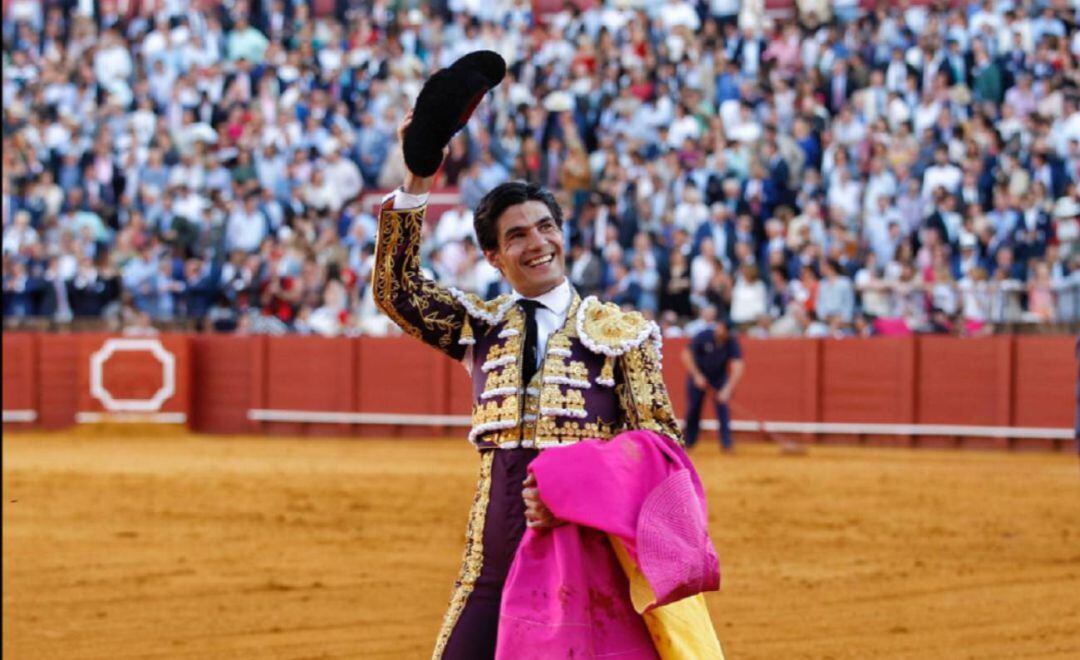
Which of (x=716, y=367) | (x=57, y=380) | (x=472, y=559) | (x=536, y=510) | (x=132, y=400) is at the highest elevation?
(x=536, y=510)

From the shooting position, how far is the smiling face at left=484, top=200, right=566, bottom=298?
2.90 metres

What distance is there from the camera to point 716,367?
1303 cm

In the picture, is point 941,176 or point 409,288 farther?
point 941,176

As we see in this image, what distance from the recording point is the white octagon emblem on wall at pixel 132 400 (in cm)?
1605

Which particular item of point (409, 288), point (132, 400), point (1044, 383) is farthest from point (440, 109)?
point (132, 400)

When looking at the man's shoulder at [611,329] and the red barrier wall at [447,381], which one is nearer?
the man's shoulder at [611,329]

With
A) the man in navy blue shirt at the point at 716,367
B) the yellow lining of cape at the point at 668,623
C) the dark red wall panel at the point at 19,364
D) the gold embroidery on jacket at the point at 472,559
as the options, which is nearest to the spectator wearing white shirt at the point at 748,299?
the man in navy blue shirt at the point at 716,367

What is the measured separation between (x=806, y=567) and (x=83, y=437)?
1016cm

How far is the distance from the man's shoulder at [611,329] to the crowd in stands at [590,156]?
373 inches

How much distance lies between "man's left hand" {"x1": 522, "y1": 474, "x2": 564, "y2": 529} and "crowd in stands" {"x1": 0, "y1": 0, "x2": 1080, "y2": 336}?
9.76 metres

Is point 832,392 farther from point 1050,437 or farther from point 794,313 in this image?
point 1050,437

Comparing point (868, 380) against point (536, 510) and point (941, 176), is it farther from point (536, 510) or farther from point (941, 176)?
point (536, 510)

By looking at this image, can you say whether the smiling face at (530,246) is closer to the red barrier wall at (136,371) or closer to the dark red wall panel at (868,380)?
the dark red wall panel at (868,380)

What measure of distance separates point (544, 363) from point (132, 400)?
13962 mm
